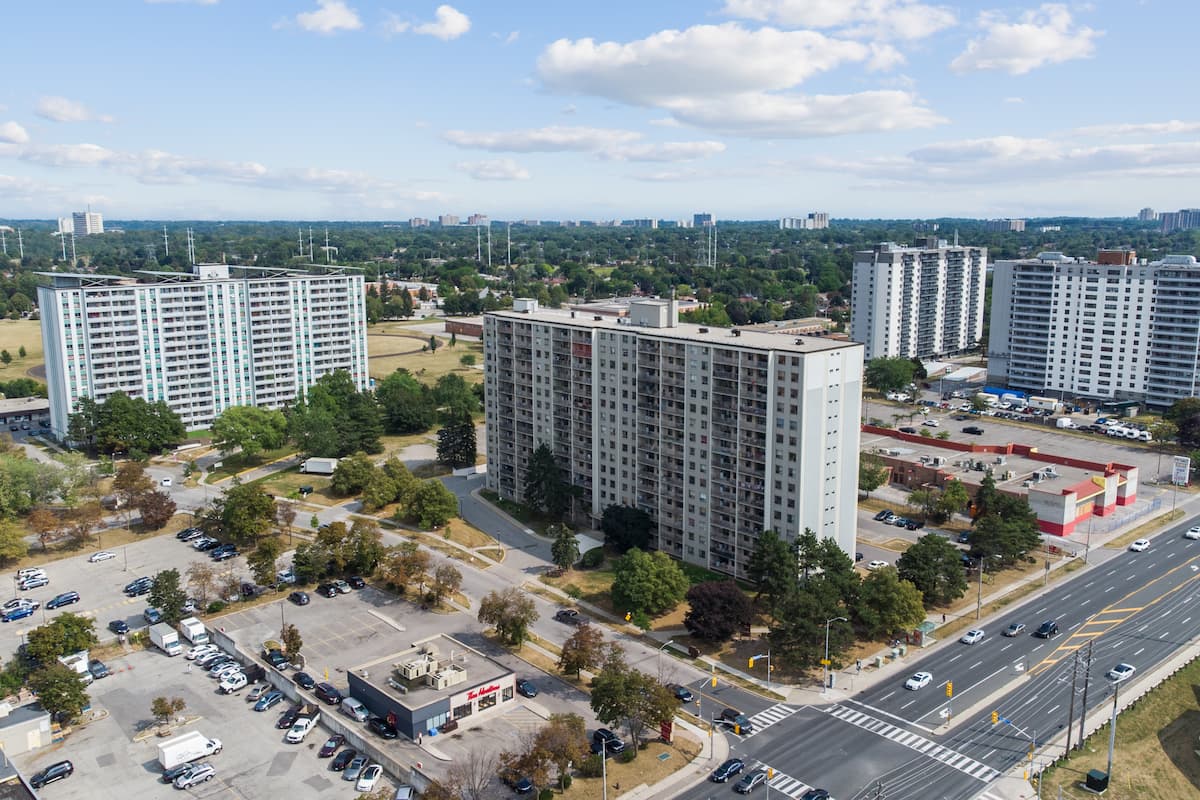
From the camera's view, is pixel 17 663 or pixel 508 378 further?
pixel 508 378

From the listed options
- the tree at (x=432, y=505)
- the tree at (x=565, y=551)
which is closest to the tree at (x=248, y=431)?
the tree at (x=432, y=505)

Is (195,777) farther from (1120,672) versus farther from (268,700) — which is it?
(1120,672)

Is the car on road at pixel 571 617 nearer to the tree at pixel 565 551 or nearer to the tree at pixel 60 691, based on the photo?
the tree at pixel 565 551

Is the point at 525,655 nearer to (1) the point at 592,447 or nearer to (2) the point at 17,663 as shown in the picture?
(1) the point at 592,447

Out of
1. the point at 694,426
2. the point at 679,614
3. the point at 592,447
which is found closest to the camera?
the point at 679,614

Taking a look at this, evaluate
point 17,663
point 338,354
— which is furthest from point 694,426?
point 338,354

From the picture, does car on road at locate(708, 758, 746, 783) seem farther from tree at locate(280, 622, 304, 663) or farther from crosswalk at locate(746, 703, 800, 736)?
tree at locate(280, 622, 304, 663)
